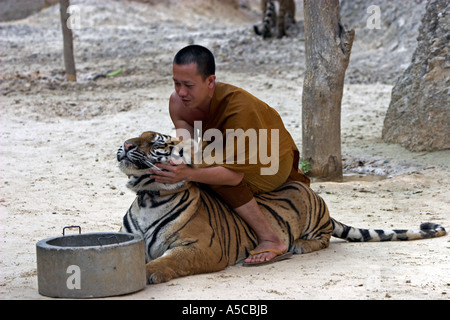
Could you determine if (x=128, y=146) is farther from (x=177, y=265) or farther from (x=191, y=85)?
(x=177, y=265)

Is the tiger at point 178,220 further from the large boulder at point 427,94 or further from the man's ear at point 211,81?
the large boulder at point 427,94

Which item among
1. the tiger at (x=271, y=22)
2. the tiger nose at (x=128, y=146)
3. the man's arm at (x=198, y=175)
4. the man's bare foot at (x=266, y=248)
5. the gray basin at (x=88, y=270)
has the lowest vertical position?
the man's bare foot at (x=266, y=248)

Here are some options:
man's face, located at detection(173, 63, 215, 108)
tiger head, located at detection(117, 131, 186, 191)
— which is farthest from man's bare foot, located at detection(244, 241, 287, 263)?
man's face, located at detection(173, 63, 215, 108)

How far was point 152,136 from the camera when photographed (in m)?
4.51

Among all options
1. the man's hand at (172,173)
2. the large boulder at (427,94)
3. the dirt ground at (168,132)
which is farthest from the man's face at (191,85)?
the large boulder at (427,94)

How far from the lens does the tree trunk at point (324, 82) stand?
7961 mm

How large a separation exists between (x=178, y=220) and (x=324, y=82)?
397 centimetres

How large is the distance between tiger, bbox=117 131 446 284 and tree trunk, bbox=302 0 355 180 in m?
3.07

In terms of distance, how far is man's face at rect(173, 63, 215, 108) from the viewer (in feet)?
15.3

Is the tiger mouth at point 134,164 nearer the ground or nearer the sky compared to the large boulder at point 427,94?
nearer the ground
